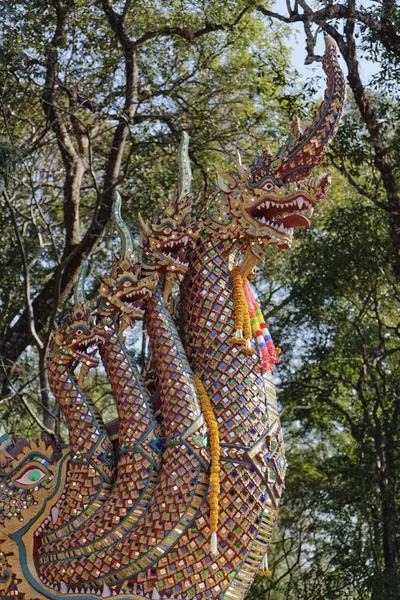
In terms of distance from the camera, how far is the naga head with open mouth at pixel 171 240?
4.44 meters

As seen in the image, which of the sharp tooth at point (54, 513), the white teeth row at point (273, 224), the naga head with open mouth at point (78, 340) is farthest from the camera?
the white teeth row at point (273, 224)

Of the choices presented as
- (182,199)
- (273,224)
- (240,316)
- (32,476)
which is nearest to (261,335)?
(240,316)

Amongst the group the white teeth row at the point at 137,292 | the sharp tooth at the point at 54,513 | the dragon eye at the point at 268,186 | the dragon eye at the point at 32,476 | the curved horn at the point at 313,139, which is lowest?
the sharp tooth at the point at 54,513

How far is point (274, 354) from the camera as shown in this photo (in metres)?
4.55

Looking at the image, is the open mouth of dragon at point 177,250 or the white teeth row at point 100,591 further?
the open mouth of dragon at point 177,250

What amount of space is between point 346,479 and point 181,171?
6.68m

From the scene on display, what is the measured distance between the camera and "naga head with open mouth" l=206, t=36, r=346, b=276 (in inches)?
175

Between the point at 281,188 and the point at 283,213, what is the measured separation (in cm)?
14

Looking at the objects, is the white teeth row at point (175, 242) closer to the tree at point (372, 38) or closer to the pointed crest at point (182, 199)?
the pointed crest at point (182, 199)

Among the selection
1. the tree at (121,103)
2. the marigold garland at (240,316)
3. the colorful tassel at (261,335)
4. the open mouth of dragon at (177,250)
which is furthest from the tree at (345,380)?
the open mouth of dragon at (177,250)

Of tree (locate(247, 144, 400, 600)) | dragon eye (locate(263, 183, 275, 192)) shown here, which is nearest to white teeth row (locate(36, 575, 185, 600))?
dragon eye (locate(263, 183, 275, 192))

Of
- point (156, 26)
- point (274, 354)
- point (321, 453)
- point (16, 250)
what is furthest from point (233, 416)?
point (321, 453)

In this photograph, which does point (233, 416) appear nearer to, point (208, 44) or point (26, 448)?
point (26, 448)

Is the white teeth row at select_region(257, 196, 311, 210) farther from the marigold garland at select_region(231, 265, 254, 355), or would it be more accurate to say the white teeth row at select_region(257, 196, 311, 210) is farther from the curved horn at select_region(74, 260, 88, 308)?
the curved horn at select_region(74, 260, 88, 308)
